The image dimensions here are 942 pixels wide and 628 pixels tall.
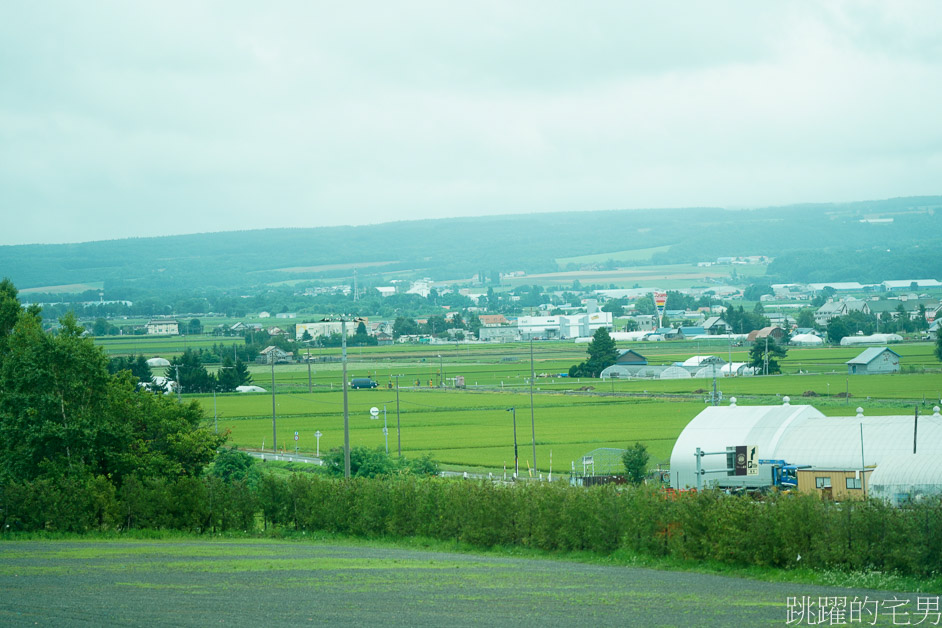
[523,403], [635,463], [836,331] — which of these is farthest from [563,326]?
[635,463]

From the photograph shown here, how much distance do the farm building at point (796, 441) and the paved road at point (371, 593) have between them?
1280cm

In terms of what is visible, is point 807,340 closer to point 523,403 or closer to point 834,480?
point 523,403

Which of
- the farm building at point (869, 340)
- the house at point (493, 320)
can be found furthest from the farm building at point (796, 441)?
the house at point (493, 320)

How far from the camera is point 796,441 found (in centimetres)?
3061

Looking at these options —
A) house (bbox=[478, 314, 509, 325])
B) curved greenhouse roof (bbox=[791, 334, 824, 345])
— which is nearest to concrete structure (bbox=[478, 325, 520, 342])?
house (bbox=[478, 314, 509, 325])

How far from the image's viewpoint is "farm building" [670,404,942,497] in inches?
1140

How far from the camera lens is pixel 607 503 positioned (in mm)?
18672

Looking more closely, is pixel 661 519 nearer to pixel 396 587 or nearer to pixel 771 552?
pixel 771 552

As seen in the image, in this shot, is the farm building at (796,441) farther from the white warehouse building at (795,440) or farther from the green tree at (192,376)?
the green tree at (192,376)

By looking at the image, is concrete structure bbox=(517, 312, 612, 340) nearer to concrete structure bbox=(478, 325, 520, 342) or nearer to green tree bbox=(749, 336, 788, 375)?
concrete structure bbox=(478, 325, 520, 342)

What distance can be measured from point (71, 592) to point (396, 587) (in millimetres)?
4627

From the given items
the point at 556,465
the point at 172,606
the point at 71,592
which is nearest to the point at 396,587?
the point at 172,606

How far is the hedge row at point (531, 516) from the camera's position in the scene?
618 inches

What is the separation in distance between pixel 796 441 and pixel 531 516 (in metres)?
13.8
